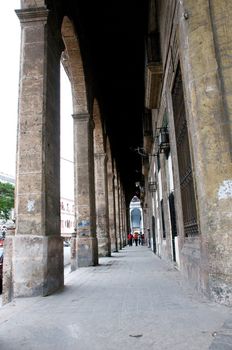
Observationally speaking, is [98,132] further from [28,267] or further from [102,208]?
[28,267]

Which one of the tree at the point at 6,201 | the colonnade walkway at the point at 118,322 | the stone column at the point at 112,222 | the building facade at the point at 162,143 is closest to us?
the colonnade walkway at the point at 118,322

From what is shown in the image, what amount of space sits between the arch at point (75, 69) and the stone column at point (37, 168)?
3.24m

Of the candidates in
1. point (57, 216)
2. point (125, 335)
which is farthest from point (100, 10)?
point (125, 335)

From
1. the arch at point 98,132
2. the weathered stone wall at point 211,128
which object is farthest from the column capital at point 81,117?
the weathered stone wall at point 211,128

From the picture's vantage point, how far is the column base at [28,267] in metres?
5.24

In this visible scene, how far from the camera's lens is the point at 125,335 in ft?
9.34

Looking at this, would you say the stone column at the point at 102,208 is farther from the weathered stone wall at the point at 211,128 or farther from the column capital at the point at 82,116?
the weathered stone wall at the point at 211,128

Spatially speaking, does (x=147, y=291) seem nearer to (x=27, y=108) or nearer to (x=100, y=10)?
(x=27, y=108)

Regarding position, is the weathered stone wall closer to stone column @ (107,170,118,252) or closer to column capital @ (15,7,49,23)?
column capital @ (15,7,49,23)

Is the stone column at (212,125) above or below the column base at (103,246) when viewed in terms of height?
above

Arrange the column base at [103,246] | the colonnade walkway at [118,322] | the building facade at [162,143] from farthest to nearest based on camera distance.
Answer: the column base at [103,246] < the building facade at [162,143] < the colonnade walkway at [118,322]

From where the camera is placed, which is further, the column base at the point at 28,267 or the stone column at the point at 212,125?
the column base at the point at 28,267

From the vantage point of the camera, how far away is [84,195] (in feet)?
35.4

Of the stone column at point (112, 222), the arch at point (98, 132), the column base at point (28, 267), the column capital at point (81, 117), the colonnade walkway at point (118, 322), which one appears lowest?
the colonnade walkway at point (118, 322)
